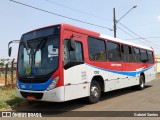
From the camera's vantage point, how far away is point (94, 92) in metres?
11.0

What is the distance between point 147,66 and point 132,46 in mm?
3027

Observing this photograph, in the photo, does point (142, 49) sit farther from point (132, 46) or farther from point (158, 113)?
point (158, 113)

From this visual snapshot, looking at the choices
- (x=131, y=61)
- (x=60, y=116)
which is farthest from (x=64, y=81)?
(x=131, y=61)

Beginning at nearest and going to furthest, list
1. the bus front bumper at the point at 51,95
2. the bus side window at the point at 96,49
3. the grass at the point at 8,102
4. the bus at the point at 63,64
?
the bus front bumper at the point at 51,95
the bus at the point at 63,64
the grass at the point at 8,102
the bus side window at the point at 96,49

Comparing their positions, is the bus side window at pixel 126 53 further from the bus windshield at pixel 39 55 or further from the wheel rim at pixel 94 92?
the bus windshield at pixel 39 55

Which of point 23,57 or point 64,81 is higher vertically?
point 23,57

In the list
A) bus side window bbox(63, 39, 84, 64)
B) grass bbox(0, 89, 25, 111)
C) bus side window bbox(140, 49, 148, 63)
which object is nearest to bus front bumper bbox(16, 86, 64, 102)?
bus side window bbox(63, 39, 84, 64)

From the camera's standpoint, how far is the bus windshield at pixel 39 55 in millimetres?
9250

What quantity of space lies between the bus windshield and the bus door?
16.3 inches

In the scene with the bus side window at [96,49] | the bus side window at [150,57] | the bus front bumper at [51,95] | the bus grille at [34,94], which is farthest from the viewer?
the bus side window at [150,57]

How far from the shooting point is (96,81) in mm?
11328

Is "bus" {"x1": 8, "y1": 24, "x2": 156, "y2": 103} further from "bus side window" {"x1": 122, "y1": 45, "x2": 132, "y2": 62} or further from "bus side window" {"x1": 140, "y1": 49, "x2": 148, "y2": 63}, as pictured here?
"bus side window" {"x1": 140, "y1": 49, "x2": 148, "y2": 63}

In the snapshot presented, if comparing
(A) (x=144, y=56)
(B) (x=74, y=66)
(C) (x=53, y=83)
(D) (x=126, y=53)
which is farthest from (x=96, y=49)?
(A) (x=144, y=56)

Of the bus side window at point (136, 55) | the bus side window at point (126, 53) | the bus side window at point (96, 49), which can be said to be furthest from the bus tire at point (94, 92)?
the bus side window at point (136, 55)
